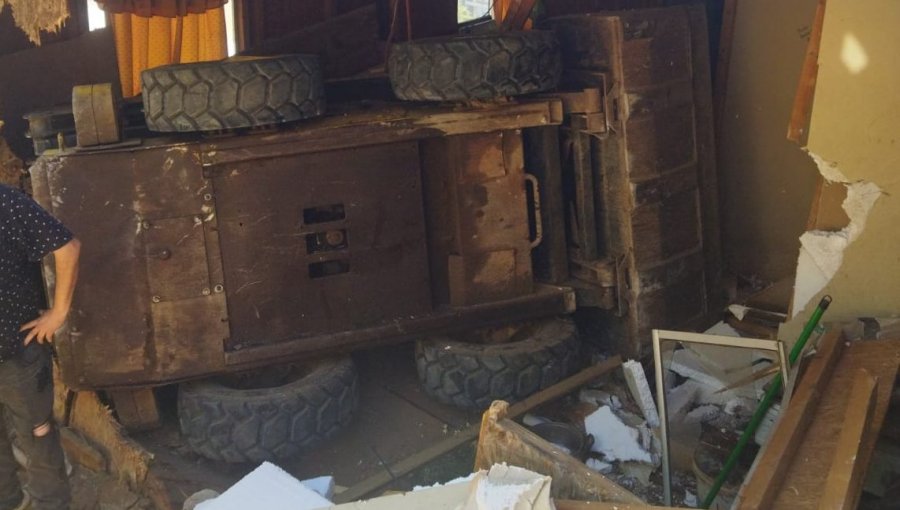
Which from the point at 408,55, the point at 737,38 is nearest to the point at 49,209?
the point at 408,55

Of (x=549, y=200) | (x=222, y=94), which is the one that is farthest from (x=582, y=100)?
(x=222, y=94)

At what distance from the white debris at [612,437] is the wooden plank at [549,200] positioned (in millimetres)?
894

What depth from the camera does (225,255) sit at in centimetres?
446

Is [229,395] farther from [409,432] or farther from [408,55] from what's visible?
[408,55]

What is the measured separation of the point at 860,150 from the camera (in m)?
3.86

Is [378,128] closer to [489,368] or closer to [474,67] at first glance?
[474,67]

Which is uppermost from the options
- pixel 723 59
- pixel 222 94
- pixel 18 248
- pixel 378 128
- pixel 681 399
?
pixel 723 59

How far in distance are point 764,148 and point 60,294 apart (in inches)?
153

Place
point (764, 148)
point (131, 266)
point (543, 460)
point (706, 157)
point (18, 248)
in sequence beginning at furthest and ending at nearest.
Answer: point (764, 148), point (706, 157), point (131, 266), point (18, 248), point (543, 460)

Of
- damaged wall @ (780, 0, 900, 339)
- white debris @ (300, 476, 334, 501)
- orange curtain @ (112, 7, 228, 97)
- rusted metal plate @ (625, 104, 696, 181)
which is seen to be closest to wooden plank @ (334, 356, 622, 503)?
white debris @ (300, 476, 334, 501)

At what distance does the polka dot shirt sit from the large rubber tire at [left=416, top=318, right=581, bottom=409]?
1.78 m

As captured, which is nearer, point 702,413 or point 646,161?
point 702,413

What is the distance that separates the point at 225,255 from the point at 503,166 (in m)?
1.39

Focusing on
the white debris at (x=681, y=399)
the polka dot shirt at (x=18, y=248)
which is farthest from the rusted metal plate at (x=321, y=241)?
the white debris at (x=681, y=399)
